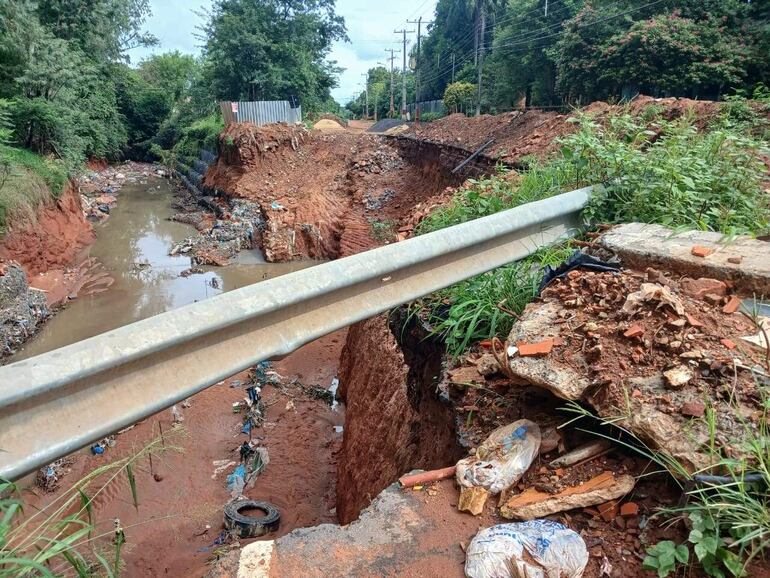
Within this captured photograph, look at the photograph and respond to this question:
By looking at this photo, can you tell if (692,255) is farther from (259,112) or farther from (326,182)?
(259,112)

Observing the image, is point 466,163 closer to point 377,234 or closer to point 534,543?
point 377,234

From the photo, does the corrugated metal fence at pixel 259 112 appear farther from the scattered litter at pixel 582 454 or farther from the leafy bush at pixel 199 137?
the scattered litter at pixel 582 454

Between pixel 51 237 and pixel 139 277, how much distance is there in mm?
2700

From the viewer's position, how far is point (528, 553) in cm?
166

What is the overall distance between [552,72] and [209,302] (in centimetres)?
2873

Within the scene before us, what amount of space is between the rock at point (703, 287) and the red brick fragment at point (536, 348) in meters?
0.76

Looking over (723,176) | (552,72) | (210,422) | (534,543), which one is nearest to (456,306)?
(534,543)

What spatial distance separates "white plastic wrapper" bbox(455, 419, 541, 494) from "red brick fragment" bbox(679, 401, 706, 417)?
0.56 m

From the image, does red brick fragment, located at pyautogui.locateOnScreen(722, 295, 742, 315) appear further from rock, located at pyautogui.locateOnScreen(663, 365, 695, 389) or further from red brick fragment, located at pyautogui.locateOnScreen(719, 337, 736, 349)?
rock, located at pyautogui.locateOnScreen(663, 365, 695, 389)

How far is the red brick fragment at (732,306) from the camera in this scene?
7.26 ft

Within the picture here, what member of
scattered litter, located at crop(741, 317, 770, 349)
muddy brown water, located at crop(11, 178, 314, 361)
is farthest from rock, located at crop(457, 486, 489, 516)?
muddy brown water, located at crop(11, 178, 314, 361)

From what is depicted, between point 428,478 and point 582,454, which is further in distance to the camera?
point 428,478

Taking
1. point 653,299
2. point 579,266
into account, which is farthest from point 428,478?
point 579,266

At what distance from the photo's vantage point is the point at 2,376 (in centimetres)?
139
